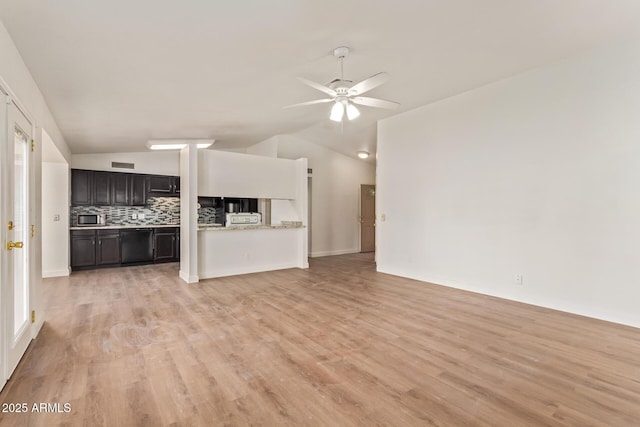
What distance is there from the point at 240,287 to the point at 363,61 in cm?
378

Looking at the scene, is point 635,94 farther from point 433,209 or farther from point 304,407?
point 304,407

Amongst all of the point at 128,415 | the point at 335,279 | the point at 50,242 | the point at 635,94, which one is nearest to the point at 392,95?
the point at 635,94

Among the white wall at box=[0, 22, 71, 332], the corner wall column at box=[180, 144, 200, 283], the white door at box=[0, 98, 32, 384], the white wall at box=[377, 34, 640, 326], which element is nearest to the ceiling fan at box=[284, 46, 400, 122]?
the white wall at box=[377, 34, 640, 326]

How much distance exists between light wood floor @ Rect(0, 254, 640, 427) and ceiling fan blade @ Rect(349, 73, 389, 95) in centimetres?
254

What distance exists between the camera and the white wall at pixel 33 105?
2.26 m

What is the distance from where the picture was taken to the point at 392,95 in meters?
5.04

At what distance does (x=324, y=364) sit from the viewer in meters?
2.56

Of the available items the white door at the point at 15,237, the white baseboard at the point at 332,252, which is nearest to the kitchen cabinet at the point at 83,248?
the white door at the point at 15,237

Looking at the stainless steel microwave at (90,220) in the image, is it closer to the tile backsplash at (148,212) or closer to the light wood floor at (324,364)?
the tile backsplash at (148,212)

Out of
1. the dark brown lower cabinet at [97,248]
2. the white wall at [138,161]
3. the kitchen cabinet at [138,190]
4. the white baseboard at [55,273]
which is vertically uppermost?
the white wall at [138,161]

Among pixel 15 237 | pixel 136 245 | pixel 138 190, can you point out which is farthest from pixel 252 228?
pixel 15 237

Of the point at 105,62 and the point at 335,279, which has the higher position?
the point at 105,62

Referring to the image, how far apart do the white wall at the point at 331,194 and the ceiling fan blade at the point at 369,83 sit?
15.1 ft

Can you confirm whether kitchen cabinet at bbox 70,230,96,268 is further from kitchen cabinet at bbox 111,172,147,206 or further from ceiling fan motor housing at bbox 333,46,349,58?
ceiling fan motor housing at bbox 333,46,349,58
